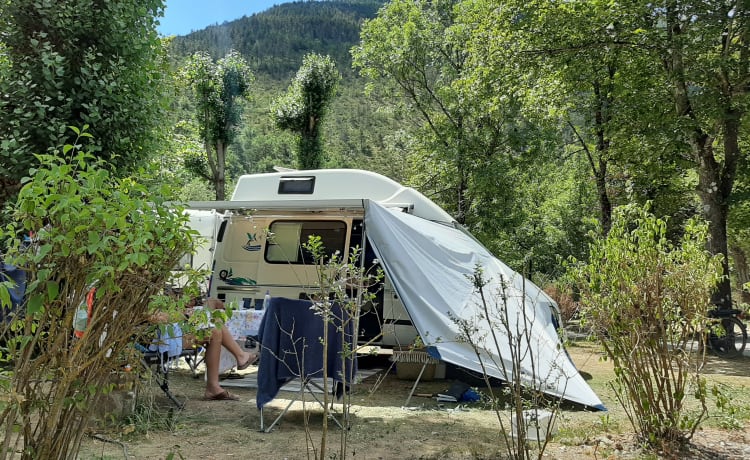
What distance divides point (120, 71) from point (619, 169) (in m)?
11.5

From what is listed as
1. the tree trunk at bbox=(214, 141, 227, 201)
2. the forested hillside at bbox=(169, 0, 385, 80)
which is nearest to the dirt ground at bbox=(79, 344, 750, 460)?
the tree trunk at bbox=(214, 141, 227, 201)

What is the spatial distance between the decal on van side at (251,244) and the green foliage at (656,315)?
211 inches

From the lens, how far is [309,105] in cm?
1831

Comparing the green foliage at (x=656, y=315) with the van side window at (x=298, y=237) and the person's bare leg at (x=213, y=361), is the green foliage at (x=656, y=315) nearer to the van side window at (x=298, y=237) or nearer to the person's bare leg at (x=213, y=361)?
the person's bare leg at (x=213, y=361)

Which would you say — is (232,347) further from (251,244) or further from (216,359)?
(251,244)

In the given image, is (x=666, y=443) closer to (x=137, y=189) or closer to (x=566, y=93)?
(x=137, y=189)

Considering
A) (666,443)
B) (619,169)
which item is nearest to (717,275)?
(666,443)

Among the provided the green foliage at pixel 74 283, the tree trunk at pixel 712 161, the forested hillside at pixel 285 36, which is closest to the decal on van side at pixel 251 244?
the green foliage at pixel 74 283

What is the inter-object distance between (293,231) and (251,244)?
0.62m

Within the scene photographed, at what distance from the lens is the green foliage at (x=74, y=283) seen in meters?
2.16

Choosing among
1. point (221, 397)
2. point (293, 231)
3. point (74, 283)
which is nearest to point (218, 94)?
point (293, 231)

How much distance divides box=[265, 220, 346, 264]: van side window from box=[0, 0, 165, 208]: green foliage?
2.61 meters

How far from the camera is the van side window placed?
26.9ft

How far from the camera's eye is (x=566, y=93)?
12062 millimetres
